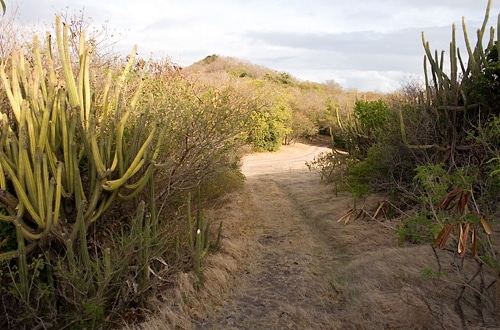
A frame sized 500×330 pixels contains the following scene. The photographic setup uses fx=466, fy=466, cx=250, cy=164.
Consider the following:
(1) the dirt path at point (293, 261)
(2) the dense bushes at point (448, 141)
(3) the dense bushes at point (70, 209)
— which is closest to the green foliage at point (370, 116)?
(2) the dense bushes at point (448, 141)

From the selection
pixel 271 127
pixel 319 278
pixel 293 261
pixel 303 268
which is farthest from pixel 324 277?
pixel 271 127

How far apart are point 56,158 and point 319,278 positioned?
11.7ft

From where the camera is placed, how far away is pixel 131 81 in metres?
7.71

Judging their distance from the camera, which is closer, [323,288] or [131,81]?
[323,288]

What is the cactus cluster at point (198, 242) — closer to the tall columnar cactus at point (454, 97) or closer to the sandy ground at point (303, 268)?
the sandy ground at point (303, 268)

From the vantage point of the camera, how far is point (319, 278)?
6086 mm

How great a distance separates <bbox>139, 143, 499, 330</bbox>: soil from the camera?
15.3 feet

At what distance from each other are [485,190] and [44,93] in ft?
16.5

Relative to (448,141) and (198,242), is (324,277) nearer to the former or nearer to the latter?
(198,242)

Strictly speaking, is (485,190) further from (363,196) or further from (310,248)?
(363,196)

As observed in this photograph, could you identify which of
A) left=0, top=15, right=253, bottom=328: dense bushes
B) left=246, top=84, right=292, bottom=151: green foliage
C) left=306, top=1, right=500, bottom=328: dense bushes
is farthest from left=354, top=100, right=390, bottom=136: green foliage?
left=246, top=84, right=292, bottom=151: green foliage

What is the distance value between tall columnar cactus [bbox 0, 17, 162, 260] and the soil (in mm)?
1558

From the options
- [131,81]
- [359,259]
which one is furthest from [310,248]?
[131,81]

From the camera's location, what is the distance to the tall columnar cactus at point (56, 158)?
15.1 ft
